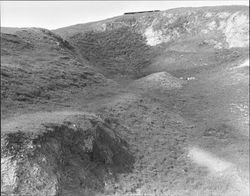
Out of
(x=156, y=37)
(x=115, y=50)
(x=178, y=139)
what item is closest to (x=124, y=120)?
(x=178, y=139)

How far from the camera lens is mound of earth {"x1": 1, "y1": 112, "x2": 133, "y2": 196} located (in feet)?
71.9

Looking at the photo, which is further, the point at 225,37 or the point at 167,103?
the point at 225,37

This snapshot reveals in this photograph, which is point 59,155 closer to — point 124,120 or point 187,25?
point 124,120

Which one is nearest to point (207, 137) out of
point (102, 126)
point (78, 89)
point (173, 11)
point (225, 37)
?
point (102, 126)

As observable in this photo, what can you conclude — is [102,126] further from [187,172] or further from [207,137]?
[207,137]

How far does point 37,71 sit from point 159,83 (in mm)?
16609

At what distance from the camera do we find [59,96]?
3588 centimetres

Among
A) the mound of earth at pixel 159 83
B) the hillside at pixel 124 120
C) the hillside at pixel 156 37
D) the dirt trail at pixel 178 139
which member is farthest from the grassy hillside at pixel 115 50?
the dirt trail at pixel 178 139

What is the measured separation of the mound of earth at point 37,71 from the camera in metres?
32.7

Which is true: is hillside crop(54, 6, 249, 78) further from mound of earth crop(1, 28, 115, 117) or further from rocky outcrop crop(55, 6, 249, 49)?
mound of earth crop(1, 28, 115, 117)

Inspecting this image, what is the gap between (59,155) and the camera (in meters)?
24.6

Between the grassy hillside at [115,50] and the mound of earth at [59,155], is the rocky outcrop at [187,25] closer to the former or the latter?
the grassy hillside at [115,50]

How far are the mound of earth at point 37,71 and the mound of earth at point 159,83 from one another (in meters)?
4.54

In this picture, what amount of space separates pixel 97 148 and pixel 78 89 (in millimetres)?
13462
